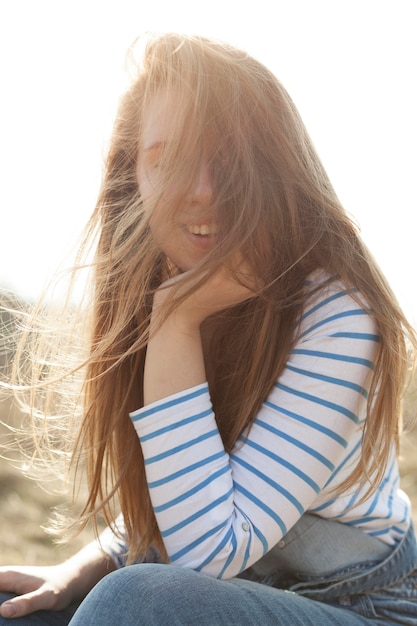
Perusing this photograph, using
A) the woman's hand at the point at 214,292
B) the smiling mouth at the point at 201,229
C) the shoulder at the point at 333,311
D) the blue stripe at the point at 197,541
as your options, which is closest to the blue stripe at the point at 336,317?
the shoulder at the point at 333,311

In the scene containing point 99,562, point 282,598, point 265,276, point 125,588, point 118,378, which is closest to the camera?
point 125,588

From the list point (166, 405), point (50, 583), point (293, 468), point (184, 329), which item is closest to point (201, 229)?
point (184, 329)

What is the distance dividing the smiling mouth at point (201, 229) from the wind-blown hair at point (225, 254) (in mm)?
24

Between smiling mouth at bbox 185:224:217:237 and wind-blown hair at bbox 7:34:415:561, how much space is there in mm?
24

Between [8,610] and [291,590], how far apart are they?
0.43 metres

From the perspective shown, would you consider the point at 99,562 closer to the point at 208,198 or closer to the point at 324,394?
the point at 324,394

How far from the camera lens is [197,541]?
1.16 m

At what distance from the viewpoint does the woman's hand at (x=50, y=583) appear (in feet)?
4.32

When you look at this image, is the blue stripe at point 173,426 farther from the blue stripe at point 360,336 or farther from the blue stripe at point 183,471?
the blue stripe at point 360,336

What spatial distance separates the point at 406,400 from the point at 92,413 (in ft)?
1.84

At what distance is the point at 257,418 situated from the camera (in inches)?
48.9

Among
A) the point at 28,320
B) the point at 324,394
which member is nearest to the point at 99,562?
the point at 28,320

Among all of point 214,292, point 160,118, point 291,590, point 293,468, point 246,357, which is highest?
point 160,118

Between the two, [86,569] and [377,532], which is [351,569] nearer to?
[377,532]
